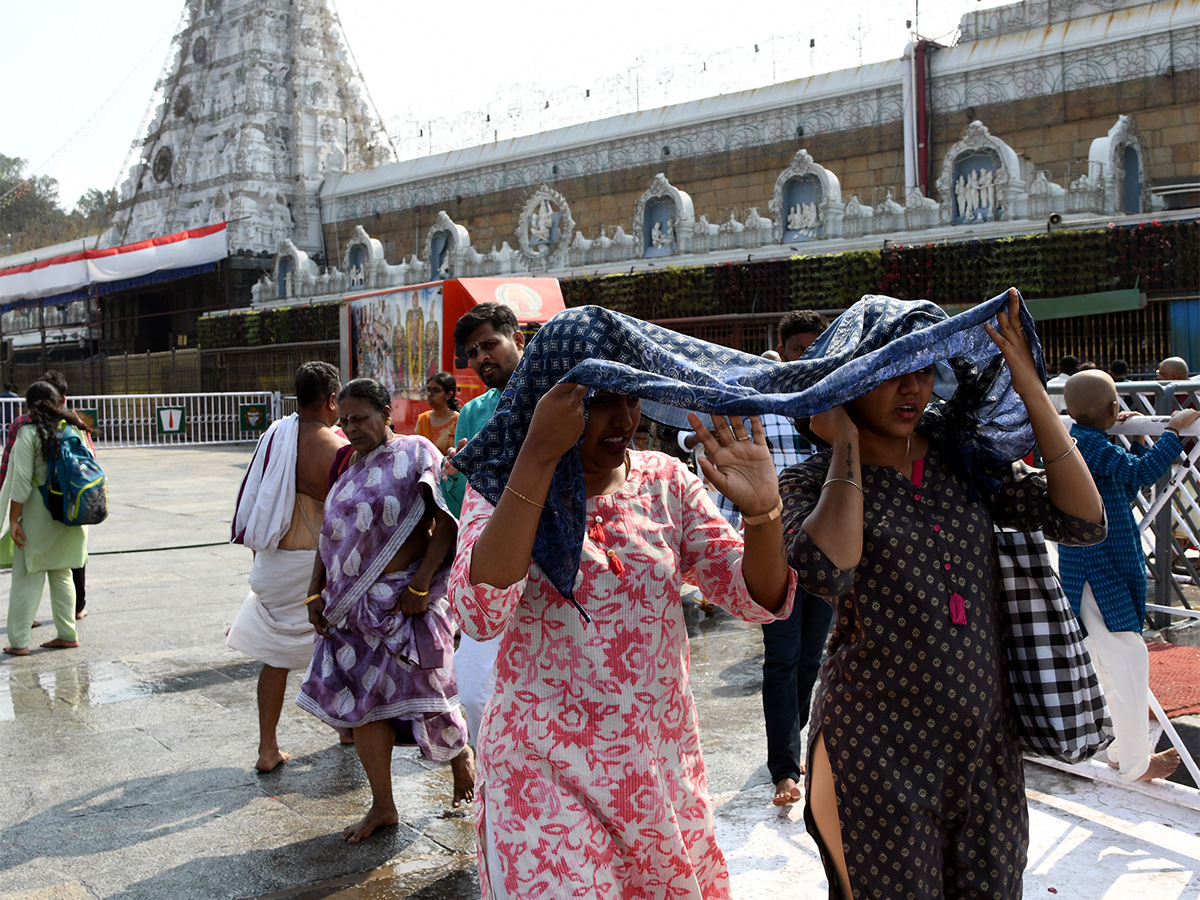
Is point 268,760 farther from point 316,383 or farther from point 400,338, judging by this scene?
point 400,338

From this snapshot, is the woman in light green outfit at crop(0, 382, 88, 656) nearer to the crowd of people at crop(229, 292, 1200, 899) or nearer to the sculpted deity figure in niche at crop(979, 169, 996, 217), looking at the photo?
the crowd of people at crop(229, 292, 1200, 899)

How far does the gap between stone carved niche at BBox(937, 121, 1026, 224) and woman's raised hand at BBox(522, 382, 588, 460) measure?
50.5 ft

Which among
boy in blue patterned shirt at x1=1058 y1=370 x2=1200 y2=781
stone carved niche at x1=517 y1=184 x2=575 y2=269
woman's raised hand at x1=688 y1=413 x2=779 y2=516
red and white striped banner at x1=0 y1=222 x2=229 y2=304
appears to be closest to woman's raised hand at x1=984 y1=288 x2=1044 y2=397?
woman's raised hand at x1=688 y1=413 x2=779 y2=516

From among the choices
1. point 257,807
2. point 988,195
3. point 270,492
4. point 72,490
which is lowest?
point 257,807

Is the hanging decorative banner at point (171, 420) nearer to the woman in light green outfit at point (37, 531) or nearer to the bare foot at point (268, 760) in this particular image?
the woman in light green outfit at point (37, 531)

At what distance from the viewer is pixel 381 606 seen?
3.61 metres

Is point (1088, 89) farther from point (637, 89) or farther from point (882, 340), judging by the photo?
point (882, 340)

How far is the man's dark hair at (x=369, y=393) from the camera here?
369cm

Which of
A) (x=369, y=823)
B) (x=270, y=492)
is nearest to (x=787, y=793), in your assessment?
(x=369, y=823)

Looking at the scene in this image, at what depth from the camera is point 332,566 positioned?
12.1 feet

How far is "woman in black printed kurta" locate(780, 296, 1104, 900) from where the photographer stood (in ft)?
6.72

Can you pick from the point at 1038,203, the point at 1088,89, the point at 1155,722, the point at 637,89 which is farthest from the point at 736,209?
the point at 1155,722

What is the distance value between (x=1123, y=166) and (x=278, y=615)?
17.5 m

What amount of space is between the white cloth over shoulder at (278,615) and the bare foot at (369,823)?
84 cm
